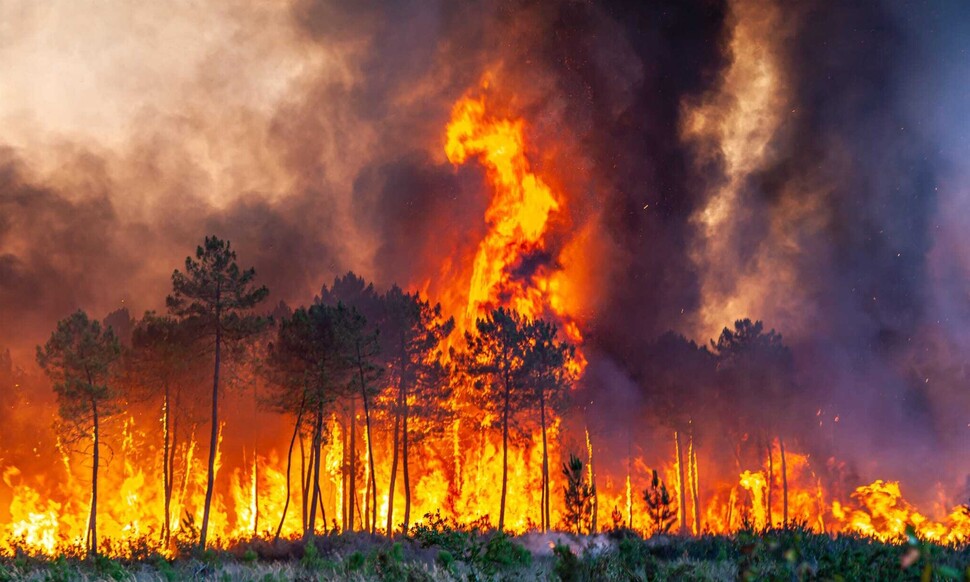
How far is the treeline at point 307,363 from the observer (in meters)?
30.7

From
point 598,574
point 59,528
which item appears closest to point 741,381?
point 598,574

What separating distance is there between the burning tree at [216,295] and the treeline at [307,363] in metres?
0.05

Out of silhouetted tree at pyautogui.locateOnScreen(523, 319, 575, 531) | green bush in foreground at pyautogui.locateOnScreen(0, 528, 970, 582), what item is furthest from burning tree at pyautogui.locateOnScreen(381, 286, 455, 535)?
green bush in foreground at pyautogui.locateOnScreen(0, 528, 970, 582)

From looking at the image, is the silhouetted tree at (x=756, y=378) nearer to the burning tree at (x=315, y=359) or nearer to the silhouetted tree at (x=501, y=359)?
the silhouetted tree at (x=501, y=359)

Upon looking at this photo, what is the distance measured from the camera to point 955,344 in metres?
84.7

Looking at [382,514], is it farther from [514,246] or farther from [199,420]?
[514,246]

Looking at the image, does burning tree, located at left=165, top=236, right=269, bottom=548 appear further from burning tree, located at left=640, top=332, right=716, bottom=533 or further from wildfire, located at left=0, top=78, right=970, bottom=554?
burning tree, located at left=640, top=332, right=716, bottom=533

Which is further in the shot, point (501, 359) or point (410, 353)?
point (501, 359)

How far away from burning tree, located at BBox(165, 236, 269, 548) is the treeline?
5cm

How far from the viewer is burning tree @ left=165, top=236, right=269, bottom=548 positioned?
1190 inches

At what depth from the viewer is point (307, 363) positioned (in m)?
32.2

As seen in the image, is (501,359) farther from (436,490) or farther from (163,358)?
(436,490)

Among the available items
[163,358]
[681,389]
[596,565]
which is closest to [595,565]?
[596,565]

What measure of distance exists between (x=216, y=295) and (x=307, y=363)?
16.8 feet
